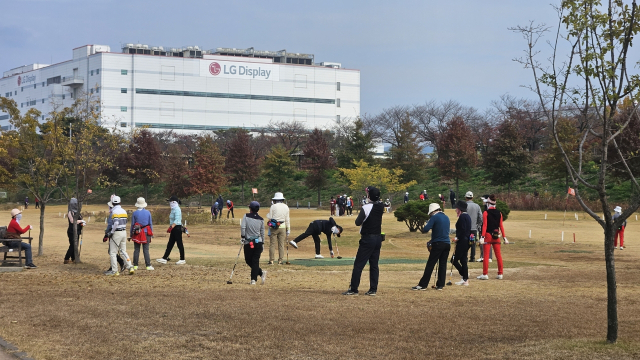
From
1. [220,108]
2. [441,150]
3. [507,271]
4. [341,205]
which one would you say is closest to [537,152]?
[441,150]

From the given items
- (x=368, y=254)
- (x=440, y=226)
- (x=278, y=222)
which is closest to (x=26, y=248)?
(x=278, y=222)

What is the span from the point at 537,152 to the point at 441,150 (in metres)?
14.6

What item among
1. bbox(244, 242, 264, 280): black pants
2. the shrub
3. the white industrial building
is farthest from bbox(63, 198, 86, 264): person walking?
the white industrial building

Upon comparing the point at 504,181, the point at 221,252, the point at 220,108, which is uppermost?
the point at 220,108

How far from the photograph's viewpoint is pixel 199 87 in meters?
108

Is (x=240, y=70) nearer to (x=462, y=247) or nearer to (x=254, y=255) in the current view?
(x=254, y=255)

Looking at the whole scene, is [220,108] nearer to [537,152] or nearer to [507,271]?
[537,152]

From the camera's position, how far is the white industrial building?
4090 inches

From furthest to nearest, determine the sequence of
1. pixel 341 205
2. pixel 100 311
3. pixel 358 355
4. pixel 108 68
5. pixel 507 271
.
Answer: pixel 108 68 → pixel 341 205 → pixel 507 271 → pixel 100 311 → pixel 358 355

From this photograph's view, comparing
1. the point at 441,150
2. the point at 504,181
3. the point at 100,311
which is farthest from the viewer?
the point at 441,150

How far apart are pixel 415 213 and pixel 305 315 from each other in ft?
73.9

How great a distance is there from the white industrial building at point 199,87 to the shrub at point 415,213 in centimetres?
7679

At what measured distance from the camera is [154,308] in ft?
33.5

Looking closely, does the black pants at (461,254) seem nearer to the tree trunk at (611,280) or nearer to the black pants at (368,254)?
the black pants at (368,254)
